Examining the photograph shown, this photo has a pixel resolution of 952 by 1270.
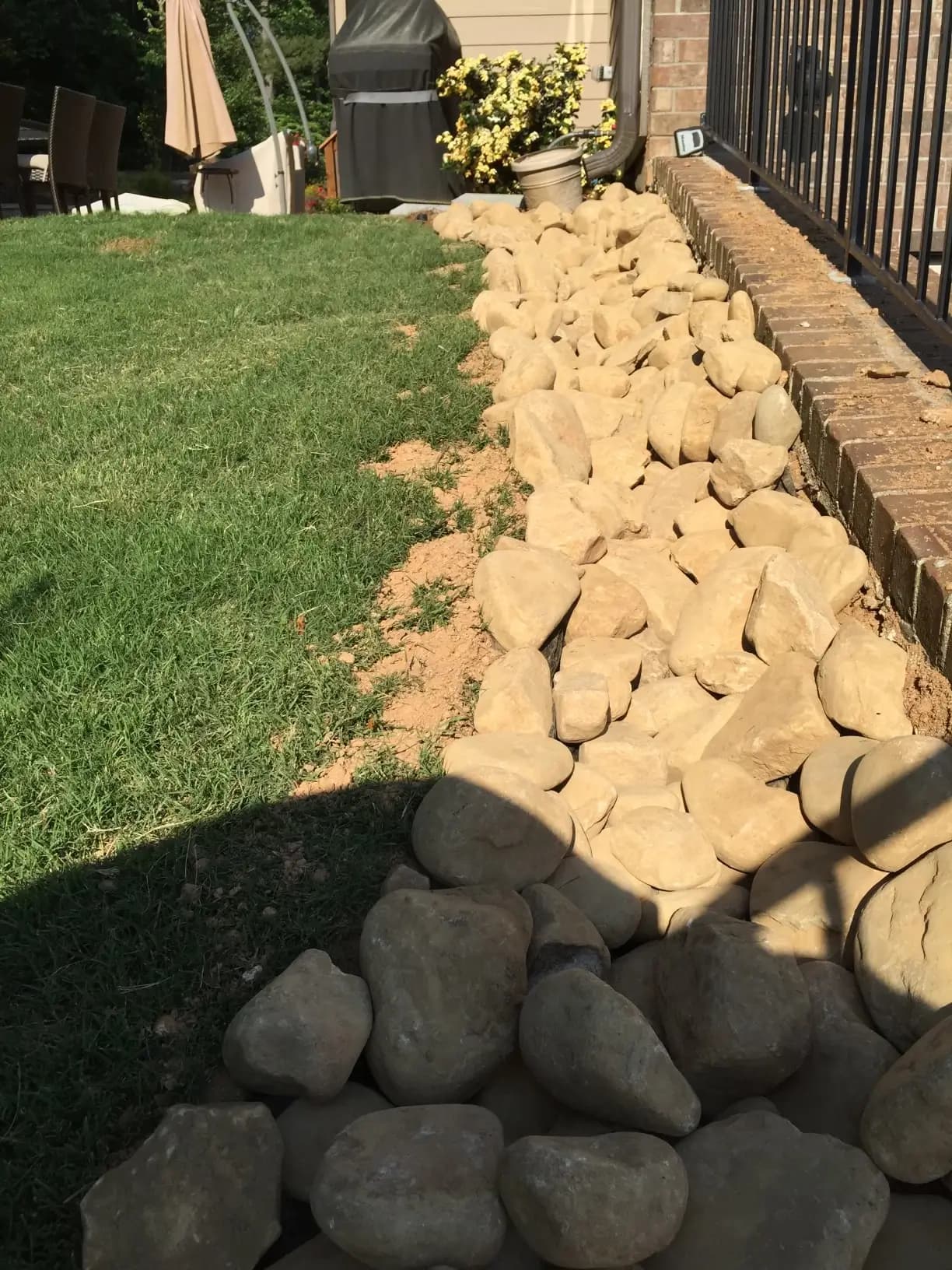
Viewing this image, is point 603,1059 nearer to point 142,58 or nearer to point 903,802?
point 903,802

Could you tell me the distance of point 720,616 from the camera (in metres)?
2.74

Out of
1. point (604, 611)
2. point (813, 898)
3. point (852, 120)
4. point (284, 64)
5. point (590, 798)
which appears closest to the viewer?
point (813, 898)

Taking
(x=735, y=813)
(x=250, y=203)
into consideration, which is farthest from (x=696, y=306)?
(x=250, y=203)

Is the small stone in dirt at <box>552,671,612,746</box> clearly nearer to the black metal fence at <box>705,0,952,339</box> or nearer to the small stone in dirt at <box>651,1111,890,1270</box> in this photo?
the small stone in dirt at <box>651,1111,890,1270</box>

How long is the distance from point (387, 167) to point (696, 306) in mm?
6380

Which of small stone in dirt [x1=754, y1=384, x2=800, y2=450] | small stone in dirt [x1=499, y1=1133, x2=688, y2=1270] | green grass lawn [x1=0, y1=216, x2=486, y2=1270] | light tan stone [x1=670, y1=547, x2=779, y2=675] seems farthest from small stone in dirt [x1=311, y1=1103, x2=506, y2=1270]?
small stone in dirt [x1=754, y1=384, x2=800, y2=450]

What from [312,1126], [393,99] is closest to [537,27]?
[393,99]

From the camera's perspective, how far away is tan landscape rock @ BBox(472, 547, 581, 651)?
2.64 metres

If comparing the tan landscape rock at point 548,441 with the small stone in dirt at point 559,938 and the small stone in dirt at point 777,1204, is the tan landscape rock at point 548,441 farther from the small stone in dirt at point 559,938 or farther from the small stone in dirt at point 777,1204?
the small stone in dirt at point 777,1204

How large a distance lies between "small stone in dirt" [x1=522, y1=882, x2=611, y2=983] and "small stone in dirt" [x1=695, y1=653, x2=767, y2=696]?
803 mm

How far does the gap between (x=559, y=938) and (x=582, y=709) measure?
652mm

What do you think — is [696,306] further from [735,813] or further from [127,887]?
[127,887]

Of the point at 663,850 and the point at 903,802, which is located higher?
the point at 903,802

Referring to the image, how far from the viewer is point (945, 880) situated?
184 cm
